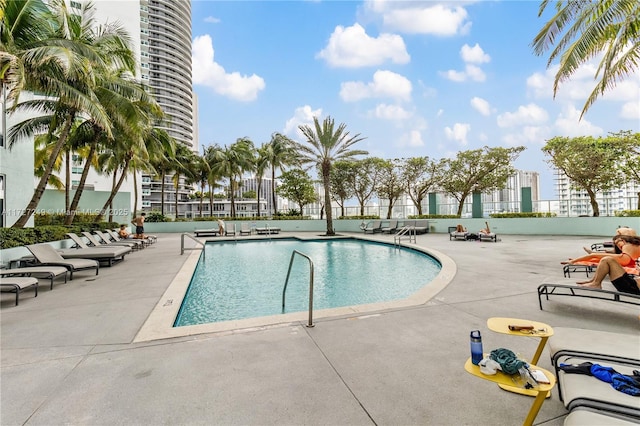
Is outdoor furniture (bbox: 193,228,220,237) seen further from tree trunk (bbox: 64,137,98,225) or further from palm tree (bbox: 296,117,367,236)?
tree trunk (bbox: 64,137,98,225)

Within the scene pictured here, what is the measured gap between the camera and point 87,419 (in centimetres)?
228

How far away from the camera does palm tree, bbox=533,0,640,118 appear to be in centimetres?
715

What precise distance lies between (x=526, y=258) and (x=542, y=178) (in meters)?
15.7

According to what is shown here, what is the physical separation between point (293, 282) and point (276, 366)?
16.5ft

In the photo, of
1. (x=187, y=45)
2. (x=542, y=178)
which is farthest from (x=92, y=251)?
(x=187, y=45)

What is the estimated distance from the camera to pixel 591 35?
7398mm

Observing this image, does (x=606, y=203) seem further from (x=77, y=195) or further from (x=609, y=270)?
(x=77, y=195)

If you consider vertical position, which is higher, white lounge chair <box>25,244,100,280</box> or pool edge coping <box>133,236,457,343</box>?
white lounge chair <box>25,244,100,280</box>

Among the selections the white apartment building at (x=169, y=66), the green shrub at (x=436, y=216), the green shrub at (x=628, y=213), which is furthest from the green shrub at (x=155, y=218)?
the white apartment building at (x=169, y=66)

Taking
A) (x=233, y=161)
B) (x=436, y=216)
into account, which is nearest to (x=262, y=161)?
(x=233, y=161)

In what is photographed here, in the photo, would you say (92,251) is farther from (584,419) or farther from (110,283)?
(584,419)

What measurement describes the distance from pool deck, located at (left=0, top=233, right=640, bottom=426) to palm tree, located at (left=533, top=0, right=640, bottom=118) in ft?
21.1

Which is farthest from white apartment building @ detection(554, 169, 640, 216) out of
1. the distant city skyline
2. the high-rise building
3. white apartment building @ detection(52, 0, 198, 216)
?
the high-rise building

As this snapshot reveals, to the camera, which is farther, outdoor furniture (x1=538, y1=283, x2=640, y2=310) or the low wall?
the low wall
